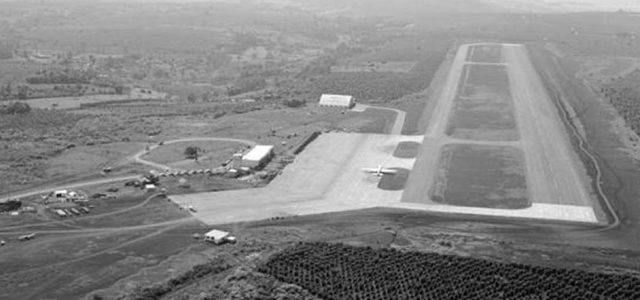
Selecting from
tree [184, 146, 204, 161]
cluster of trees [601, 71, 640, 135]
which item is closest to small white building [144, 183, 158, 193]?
tree [184, 146, 204, 161]

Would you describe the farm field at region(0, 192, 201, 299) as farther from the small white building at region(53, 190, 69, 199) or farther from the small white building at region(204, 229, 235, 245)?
the small white building at region(53, 190, 69, 199)

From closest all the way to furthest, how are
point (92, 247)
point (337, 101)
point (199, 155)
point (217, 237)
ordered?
point (92, 247), point (217, 237), point (199, 155), point (337, 101)

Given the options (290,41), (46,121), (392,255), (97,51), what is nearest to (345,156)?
(392,255)

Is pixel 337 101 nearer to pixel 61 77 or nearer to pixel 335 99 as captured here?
pixel 335 99

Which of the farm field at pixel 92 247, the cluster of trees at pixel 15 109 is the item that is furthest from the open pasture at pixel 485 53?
the farm field at pixel 92 247

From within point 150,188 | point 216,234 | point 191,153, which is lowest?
point 191,153

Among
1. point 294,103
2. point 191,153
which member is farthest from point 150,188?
point 294,103

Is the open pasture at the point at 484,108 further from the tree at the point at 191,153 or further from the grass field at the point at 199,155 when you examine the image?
the tree at the point at 191,153
